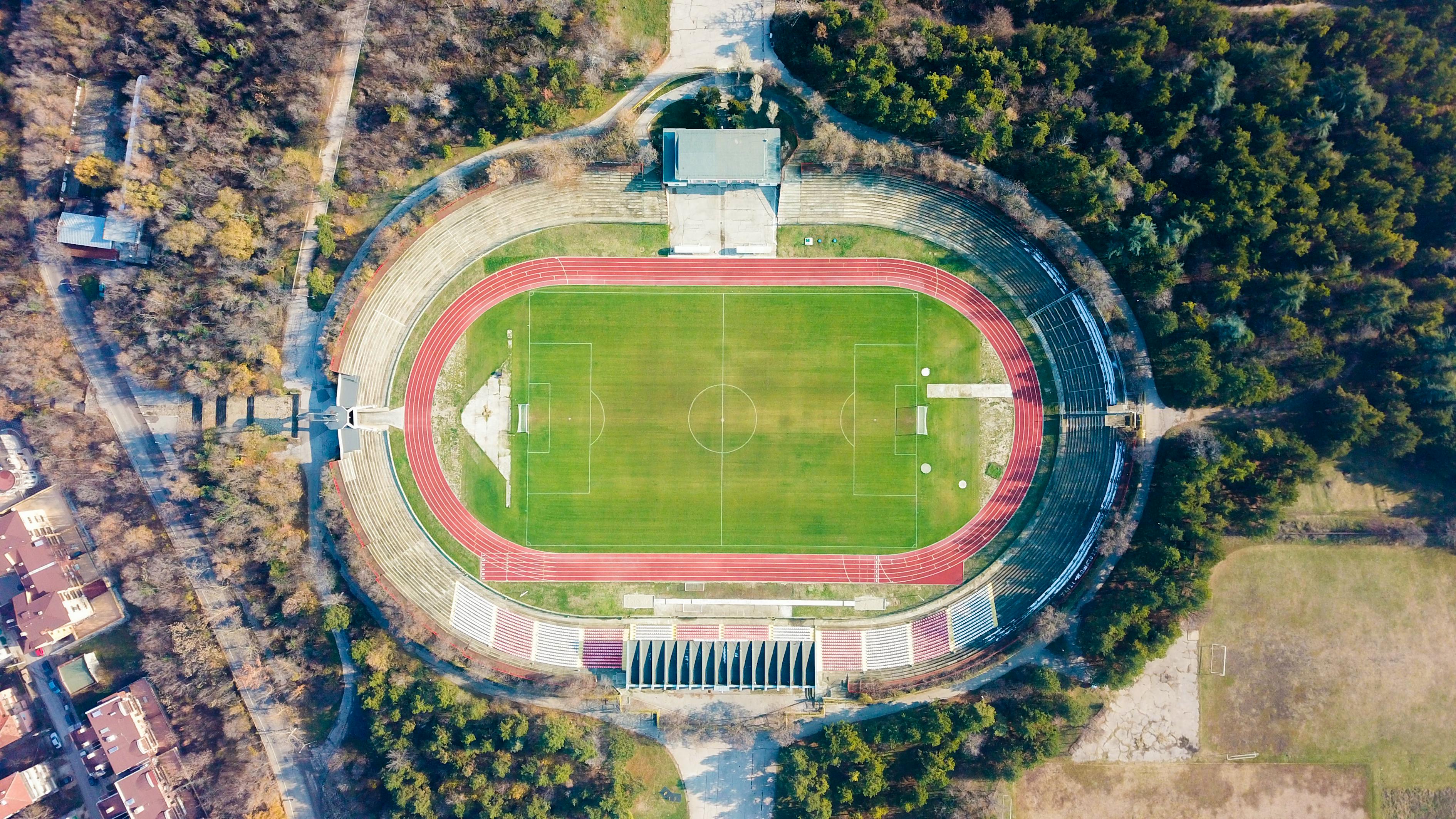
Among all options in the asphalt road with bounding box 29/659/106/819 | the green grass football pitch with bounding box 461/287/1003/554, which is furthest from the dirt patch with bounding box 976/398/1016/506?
the asphalt road with bounding box 29/659/106/819

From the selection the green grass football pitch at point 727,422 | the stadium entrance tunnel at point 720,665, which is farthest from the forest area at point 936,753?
the green grass football pitch at point 727,422

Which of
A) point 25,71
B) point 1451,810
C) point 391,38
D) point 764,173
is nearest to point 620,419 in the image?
point 764,173

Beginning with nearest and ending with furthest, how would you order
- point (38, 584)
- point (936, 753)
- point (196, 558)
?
point (936, 753), point (38, 584), point (196, 558)

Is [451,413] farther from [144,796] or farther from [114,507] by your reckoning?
[144,796]

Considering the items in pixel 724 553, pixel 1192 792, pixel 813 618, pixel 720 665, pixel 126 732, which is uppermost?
pixel 724 553

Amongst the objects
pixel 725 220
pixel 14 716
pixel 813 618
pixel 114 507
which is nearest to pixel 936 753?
pixel 813 618

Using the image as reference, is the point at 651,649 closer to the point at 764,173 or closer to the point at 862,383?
the point at 862,383
